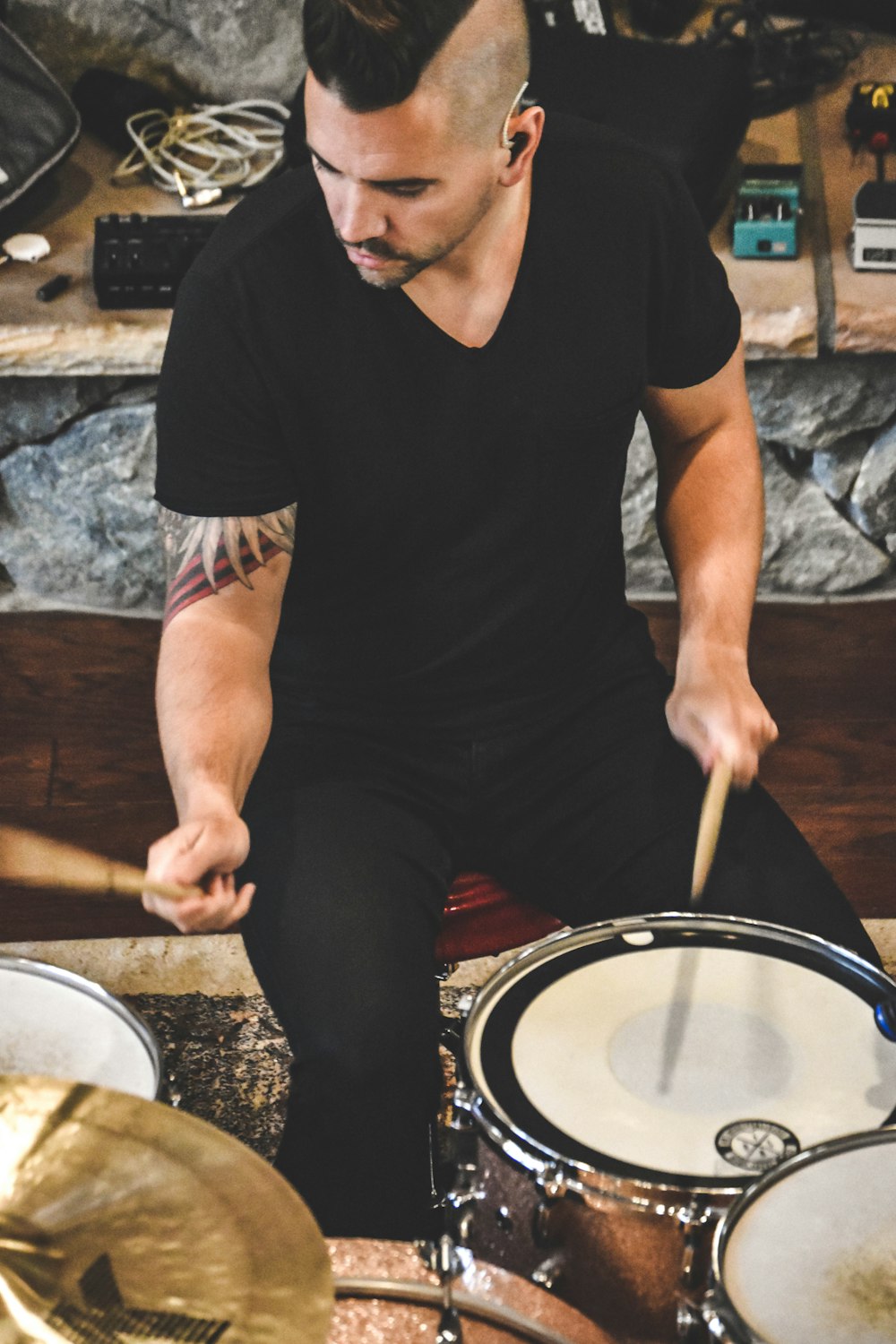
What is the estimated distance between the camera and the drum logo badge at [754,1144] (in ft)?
3.88

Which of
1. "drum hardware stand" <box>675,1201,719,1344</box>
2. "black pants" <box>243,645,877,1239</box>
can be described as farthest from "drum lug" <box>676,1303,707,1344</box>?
"black pants" <box>243,645,877,1239</box>

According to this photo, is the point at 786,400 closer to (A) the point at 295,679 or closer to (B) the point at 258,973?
(A) the point at 295,679

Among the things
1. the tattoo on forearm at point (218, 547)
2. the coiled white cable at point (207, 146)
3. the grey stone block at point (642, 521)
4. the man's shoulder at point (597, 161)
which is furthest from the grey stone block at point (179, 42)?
the tattoo on forearm at point (218, 547)

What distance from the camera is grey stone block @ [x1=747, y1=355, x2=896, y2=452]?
7.91 feet

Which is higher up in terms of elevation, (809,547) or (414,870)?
(414,870)

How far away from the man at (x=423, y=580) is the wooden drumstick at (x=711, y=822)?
0.8 inches

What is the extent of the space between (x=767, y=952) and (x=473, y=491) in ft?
1.60

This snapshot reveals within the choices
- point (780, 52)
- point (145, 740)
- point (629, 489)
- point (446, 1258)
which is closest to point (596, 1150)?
point (446, 1258)

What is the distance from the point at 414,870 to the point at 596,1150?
323 millimetres

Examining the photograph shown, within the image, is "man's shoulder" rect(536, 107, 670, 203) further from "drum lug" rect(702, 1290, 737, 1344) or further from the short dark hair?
"drum lug" rect(702, 1290, 737, 1344)

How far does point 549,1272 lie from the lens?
1.20m

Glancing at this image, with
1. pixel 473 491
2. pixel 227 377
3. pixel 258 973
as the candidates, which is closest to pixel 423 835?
pixel 258 973

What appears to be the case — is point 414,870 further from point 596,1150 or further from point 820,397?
point 820,397

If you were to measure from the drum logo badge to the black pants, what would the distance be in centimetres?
23
